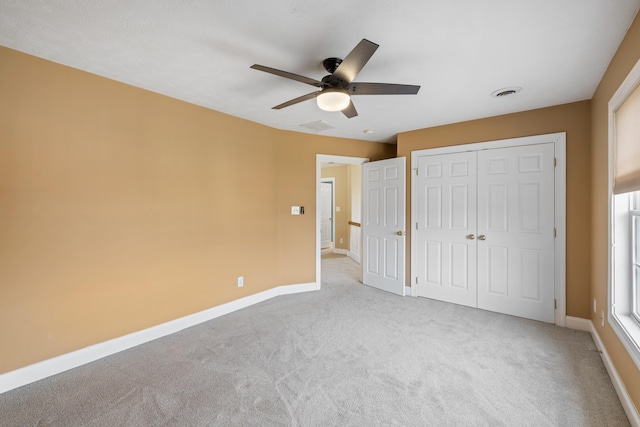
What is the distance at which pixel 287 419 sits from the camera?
1.69m

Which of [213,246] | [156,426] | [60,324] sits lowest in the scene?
[156,426]

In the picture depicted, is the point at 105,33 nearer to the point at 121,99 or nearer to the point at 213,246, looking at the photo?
the point at 121,99

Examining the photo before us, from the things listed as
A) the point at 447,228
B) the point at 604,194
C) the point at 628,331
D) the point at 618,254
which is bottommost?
the point at 628,331

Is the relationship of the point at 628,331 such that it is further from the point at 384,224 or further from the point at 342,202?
the point at 342,202

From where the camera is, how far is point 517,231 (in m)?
3.22

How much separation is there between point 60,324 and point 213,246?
142 centimetres

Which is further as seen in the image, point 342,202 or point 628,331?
point 342,202

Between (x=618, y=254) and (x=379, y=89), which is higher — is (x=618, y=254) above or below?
below

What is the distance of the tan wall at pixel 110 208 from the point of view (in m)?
2.02

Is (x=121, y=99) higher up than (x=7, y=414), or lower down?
higher up

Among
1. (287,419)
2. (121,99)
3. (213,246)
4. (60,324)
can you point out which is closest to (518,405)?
(287,419)

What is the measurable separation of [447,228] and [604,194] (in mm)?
1592

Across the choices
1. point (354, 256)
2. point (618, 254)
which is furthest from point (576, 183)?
point (354, 256)

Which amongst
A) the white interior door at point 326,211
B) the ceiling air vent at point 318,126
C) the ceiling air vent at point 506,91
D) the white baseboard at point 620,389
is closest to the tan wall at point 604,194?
the white baseboard at point 620,389
